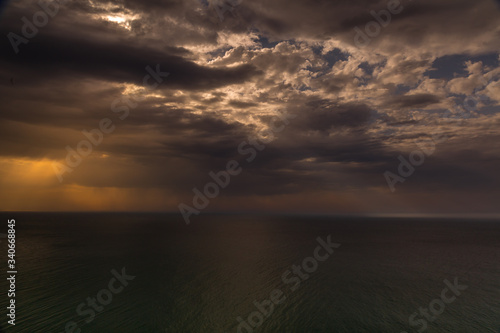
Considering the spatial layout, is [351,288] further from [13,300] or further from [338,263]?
[13,300]

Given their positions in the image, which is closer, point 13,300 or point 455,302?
point 13,300

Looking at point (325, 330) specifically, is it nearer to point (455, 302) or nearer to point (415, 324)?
point (415, 324)

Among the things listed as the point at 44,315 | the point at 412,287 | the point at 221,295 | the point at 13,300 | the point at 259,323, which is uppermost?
the point at 13,300

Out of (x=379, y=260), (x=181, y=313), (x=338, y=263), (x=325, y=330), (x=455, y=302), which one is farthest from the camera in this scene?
(x=379, y=260)

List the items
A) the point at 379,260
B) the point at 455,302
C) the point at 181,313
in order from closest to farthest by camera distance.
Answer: the point at 181,313
the point at 455,302
the point at 379,260

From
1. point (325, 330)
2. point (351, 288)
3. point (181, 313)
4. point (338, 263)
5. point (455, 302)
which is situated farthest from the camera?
point (338, 263)

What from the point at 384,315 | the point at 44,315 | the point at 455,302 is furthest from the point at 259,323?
the point at 455,302

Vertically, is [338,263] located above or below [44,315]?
below

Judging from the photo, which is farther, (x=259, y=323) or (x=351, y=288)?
(x=351, y=288)

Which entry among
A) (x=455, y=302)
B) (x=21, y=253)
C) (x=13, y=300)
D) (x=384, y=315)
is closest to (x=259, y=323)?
(x=384, y=315)
